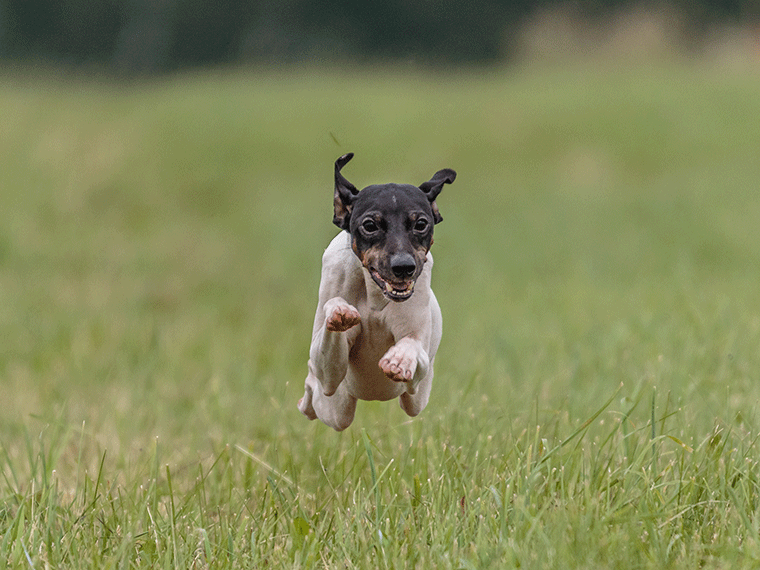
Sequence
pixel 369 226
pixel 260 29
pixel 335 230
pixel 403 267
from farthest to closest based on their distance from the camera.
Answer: pixel 260 29, pixel 335 230, pixel 369 226, pixel 403 267

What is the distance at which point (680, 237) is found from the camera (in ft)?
35.6

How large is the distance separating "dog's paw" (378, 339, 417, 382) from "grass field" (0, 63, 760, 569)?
46 cm

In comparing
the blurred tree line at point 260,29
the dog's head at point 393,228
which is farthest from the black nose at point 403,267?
the blurred tree line at point 260,29

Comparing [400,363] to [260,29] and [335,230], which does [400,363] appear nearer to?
[335,230]

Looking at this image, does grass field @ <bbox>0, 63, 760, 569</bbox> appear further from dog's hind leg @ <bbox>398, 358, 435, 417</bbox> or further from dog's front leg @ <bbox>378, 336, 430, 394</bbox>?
dog's hind leg @ <bbox>398, 358, 435, 417</bbox>

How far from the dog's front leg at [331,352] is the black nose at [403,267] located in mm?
131

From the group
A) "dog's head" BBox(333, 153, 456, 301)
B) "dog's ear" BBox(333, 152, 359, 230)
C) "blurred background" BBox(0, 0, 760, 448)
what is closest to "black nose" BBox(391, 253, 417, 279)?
"dog's head" BBox(333, 153, 456, 301)

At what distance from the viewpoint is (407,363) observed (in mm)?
1729

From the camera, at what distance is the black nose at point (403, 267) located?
1.70m

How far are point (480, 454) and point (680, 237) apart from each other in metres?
7.85

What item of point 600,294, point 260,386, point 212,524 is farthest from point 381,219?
point 600,294

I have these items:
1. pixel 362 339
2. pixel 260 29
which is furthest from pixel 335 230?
pixel 260 29

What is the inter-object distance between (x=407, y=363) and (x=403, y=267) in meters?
0.19

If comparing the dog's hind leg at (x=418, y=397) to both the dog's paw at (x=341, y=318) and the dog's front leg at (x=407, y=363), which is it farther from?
the dog's paw at (x=341, y=318)
